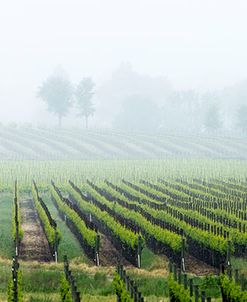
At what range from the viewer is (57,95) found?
127188mm

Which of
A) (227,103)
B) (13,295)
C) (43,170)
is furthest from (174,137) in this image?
(13,295)

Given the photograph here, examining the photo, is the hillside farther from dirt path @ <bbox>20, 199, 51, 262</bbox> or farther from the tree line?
dirt path @ <bbox>20, 199, 51, 262</bbox>

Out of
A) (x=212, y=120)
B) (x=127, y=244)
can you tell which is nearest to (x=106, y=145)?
(x=212, y=120)

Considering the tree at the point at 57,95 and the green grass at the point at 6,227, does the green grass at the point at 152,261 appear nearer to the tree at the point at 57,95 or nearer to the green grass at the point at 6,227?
the green grass at the point at 6,227

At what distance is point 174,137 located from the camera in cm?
11319

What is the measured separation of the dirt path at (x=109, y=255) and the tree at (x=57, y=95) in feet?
330

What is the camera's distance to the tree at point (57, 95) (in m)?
126

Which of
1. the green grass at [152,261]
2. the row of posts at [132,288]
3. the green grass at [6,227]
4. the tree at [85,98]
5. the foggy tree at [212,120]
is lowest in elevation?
the green grass at [6,227]

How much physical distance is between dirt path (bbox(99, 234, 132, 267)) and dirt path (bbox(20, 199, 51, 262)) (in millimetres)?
2245

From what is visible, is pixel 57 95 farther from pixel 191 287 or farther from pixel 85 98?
pixel 191 287

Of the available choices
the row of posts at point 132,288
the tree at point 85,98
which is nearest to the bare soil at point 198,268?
the row of posts at point 132,288

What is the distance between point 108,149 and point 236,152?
21768 millimetres

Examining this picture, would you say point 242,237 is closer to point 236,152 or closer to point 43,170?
point 43,170

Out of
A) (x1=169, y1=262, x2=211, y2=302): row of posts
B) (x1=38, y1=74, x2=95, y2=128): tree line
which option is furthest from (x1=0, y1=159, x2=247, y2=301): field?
(x1=38, y1=74, x2=95, y2=128): tree line
